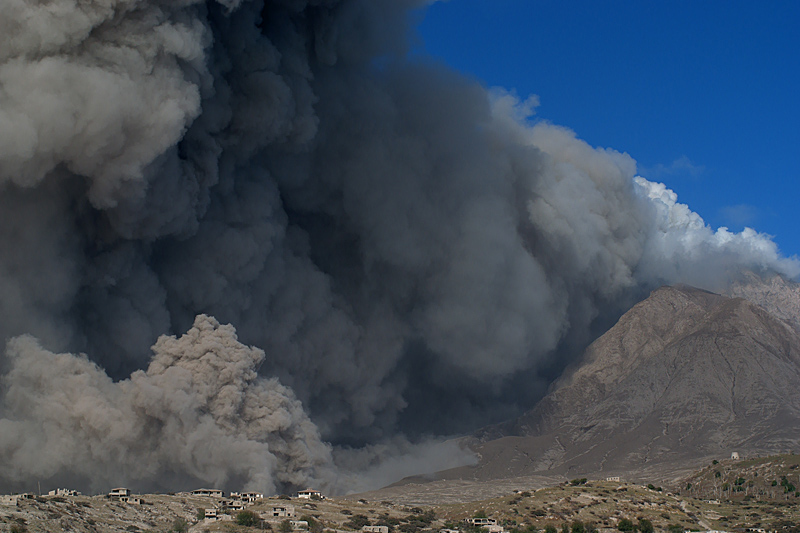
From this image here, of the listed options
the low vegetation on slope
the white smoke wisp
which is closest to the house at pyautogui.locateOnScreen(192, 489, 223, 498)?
the low vegetation on slope

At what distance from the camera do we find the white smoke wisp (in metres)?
62.2

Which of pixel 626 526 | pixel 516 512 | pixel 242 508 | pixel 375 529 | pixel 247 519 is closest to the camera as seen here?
pixel 247 519

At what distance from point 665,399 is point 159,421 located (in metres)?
→ 71.2

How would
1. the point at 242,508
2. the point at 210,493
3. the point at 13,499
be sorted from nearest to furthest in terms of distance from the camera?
the point at 13,499 < the point at 242,508 < the point at 210,493

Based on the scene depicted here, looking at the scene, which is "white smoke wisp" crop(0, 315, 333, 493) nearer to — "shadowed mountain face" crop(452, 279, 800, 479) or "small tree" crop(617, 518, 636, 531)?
"small tree" crop(617, 518, 636, 531)

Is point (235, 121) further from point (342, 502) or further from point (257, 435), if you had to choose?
point (342, 502)

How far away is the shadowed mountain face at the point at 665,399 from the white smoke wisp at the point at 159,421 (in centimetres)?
4168

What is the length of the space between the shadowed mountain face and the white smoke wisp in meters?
41.7

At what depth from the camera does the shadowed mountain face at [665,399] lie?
357 ft

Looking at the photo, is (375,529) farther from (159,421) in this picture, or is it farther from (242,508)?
(159,421)

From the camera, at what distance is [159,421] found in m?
65.9

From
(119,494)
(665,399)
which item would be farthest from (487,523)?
(665,399)

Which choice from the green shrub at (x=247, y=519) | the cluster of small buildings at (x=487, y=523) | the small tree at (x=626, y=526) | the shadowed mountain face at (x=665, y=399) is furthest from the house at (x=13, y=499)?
the shadowed mountain face at (x=665, y=399)

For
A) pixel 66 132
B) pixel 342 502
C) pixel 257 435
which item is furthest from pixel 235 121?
pixel 342 502
